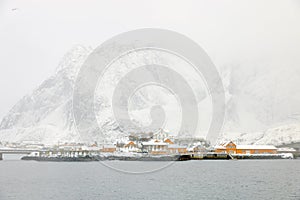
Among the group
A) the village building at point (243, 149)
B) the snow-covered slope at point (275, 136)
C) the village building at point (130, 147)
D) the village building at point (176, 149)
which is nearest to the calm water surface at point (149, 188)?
the village building at point (176, 149)

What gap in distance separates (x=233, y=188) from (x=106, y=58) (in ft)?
453

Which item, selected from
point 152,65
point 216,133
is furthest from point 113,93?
point 216,133

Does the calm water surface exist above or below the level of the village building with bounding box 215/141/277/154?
below

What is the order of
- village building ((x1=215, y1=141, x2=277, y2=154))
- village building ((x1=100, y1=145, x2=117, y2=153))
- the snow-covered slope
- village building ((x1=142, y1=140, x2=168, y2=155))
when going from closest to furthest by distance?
village building ((x1=142, y1=140, x2=168, y2=155)) → village building ((x1=215, y1=141, x2=277, y2=154)) → village building ((x1=100, y1=145, x2=117, y2=153)) → the snow-covered slope

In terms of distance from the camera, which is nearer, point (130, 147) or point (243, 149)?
point (243, 149)

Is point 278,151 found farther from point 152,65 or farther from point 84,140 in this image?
point 152,65

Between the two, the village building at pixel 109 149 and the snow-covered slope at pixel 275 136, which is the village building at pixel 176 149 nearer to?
the village building at pixel 109 149

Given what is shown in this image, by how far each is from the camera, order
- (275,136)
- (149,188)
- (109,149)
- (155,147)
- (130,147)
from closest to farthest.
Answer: (149,188) < (155,147) < (109,149) < (130,147) < (275,136)

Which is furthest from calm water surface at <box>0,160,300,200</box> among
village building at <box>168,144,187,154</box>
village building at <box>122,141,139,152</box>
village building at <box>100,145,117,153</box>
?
village building at <box>122,141,139,152</box>

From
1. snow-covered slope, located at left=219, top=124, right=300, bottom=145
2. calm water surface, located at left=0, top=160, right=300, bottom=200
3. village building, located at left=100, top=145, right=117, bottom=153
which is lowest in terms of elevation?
calm water surface, located at left=0, top=160, right=300, bottom=200

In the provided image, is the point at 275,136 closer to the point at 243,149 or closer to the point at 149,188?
the point at 243,149

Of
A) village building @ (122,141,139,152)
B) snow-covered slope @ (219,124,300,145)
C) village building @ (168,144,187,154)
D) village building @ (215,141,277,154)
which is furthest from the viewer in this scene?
snow-covered slope @ (219,124,300,145)

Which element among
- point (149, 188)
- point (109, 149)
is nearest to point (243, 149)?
point (109, 149)

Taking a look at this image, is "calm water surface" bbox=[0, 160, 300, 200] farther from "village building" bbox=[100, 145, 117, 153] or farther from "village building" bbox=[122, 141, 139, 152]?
"village building" bbox=[122, 141, 139, 152]
